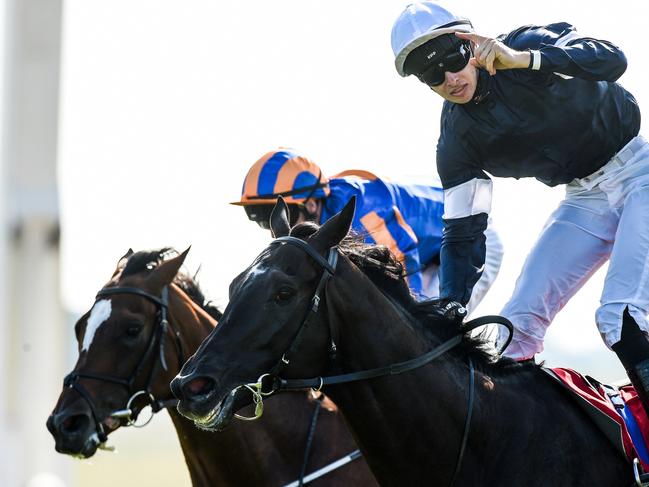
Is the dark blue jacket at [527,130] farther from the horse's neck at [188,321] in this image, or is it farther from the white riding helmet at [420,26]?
the horse's neck at [188,321]

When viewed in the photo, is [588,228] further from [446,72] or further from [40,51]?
[40,51]

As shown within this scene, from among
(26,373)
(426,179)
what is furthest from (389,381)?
(426,179)

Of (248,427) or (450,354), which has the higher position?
(450,354)

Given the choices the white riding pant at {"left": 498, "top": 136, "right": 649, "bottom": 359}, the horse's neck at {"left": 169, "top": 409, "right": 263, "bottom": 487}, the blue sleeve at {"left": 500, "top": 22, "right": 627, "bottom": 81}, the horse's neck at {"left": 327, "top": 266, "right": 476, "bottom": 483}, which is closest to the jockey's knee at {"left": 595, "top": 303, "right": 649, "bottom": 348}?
the white riding pant at {"left": 498, "top": 136, "right": 649, "bottom": 359}

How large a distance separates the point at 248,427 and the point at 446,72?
194 centimetres

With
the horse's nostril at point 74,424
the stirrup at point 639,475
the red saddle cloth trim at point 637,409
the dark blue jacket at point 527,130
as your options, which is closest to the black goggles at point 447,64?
the dark blue jacket at point 527,130

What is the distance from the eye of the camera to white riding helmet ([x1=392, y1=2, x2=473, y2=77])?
4.29 m

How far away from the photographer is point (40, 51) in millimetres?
3654

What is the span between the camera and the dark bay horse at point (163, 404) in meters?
5.21

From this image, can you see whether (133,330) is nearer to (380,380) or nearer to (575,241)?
(380,380)

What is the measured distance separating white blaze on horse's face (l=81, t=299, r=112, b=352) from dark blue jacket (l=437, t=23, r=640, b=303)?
174cm

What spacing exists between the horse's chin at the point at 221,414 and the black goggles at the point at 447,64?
4.88 feet

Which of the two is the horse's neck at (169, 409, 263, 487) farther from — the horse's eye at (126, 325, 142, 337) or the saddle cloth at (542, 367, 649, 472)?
the saddle cloth at (542, 367, 649, 472)

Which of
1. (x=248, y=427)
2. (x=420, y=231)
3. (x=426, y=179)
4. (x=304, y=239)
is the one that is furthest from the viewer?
(x=426, y=179)
